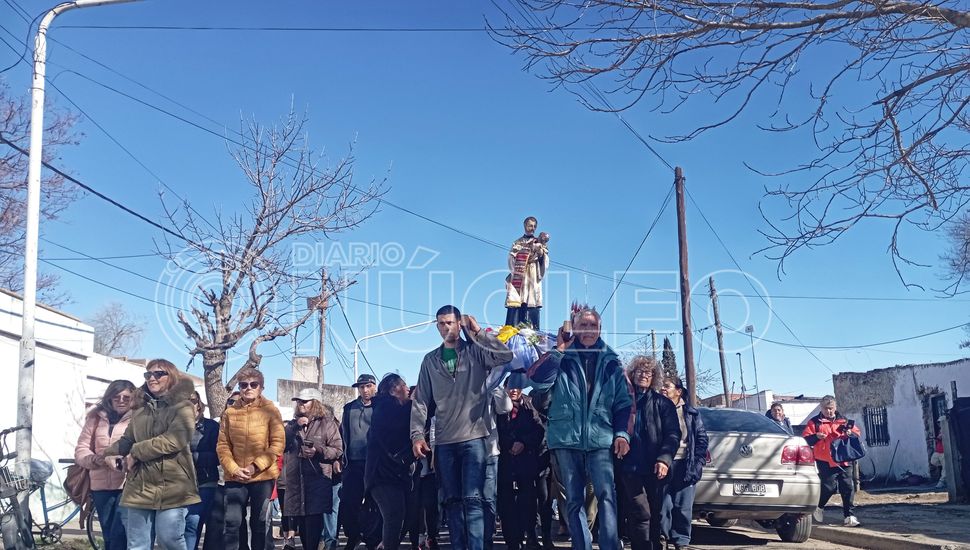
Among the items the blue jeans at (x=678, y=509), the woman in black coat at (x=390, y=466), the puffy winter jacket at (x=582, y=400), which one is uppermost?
the puffy winter jacket at (x=582, y=400)

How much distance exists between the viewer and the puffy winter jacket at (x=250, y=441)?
724 cm

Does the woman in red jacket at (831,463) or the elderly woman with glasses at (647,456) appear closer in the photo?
the elderly woman with glasses at (647,456)

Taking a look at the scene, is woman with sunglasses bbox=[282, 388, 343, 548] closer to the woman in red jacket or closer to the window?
the woman in red jacket

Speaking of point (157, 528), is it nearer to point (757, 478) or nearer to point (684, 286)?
point (757, 478)

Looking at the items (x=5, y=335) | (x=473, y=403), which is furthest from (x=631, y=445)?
(x=5, y=335)

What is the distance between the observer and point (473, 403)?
22.0 ft

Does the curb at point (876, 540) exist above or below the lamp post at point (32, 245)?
below

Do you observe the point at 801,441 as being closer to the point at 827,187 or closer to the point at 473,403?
the point at 827,187

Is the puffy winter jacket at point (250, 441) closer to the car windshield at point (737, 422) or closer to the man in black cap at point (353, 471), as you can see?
the man in black cap at point (353, 471)

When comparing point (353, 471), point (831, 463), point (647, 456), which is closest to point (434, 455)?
point (647, 456)

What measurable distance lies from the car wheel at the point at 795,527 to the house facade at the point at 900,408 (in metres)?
14.5

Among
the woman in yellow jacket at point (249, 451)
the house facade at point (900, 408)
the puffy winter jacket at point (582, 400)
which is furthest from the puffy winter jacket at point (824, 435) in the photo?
the house facade at point (900, 408)

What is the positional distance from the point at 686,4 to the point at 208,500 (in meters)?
5.71

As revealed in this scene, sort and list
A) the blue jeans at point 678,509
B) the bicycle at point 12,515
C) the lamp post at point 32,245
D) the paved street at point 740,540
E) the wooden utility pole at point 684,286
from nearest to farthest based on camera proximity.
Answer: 1. the blue jeans at point 678,509
2. the bicycle at point 12,515
3. the lamp post at point 32,245
4. the paved street at point 740,540
5. the wooden utility pole at point 684,286
